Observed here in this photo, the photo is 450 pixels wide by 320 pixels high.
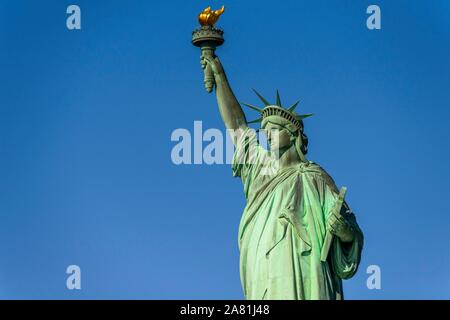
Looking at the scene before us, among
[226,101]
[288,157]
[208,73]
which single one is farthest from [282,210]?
[208,73]

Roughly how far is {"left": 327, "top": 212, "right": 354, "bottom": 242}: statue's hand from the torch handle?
13.8 ft

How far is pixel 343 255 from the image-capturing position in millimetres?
46719

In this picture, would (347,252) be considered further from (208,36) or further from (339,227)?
(208,36)

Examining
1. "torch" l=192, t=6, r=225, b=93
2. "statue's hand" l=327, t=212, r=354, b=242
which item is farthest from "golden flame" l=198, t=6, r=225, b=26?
"statue's hand" l=327, t=212, r=354, b=242

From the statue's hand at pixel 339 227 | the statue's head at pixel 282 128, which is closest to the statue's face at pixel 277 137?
the statue's head at pixel 282 128

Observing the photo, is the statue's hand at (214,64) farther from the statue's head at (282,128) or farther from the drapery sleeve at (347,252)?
the drapery sleeve at (347,252)

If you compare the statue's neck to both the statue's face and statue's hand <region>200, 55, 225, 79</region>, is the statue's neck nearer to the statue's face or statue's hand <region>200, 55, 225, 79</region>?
the statue's face

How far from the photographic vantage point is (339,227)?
1820 inches

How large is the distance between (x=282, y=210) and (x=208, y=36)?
13.0 feet

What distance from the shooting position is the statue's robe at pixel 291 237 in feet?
153

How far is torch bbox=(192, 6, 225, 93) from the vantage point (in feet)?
161
